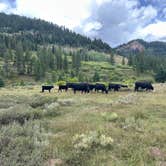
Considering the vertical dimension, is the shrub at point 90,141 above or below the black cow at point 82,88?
below

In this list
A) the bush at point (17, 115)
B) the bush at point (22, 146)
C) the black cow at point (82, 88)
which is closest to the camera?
the bush at point (22, 146)

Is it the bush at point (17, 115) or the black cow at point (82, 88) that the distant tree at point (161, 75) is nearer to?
the black cow at point (82, 88)

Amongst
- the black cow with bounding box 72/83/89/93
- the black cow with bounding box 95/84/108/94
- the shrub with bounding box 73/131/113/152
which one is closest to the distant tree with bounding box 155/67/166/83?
the black cow with bounding box 95/84/108/94

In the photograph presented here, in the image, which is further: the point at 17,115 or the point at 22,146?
the point at 17,115

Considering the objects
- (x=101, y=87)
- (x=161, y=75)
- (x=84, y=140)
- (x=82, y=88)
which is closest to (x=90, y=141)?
(x=84, y=140)

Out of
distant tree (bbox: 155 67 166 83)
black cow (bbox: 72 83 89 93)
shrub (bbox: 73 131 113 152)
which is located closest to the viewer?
shrub (bbox: 73 131 113 152)

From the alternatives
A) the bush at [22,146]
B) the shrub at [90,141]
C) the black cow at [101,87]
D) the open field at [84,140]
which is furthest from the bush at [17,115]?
the black cow at [101,87]

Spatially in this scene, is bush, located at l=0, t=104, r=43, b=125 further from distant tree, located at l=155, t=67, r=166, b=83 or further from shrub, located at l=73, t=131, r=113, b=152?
distant tree, located at l=155, t=67, r=166, b=83

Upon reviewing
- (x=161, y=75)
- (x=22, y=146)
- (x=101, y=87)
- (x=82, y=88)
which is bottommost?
(x=22, y=146)

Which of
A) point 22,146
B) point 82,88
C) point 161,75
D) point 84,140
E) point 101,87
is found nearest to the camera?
point 22,146

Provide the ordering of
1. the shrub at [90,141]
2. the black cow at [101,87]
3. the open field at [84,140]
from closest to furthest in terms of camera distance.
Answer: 1. the open field at [84,140]
2. the shrub at [90,141]
3. the black cow at [101,87]

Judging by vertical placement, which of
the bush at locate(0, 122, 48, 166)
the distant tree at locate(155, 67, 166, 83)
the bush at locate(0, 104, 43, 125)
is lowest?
the bush at locate(0, 122, 48, 166)

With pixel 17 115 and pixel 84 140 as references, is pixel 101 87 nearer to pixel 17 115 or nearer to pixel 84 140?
pixel 17 115

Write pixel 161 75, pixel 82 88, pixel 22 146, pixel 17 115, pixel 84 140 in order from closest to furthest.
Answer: pixel 22 146
pixel 84 140
pixel 17 115
pixel 82 88
pixel 161 75
